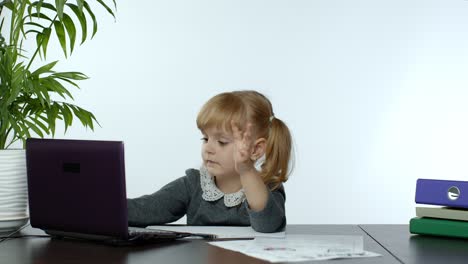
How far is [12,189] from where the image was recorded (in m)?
1.96

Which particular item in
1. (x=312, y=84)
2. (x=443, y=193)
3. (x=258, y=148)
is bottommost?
(x=443, y=193)

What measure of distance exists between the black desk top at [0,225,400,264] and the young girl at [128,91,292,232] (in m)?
0.34

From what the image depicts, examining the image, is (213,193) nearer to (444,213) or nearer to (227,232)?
(227,232)

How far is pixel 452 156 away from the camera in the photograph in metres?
4.89

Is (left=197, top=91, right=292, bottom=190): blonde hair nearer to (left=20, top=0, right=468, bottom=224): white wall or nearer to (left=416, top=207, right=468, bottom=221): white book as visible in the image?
(left=416, top=207, right=468, bottom=221): white book

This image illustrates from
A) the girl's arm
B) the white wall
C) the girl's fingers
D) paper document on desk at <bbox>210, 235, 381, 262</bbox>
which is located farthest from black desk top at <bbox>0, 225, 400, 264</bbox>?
the white wall

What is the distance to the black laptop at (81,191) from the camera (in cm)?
161

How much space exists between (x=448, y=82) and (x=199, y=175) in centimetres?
311

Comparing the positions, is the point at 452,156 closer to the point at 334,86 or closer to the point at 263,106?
the point at 334,86

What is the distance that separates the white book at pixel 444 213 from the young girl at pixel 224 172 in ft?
1.22

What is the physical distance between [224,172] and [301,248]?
2.16ft

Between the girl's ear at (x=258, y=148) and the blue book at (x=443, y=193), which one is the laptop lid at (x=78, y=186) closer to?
the girl's ear at (x=258, y=148)

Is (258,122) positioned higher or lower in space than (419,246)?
higher

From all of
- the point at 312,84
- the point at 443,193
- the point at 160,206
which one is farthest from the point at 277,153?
the point at 312,84
